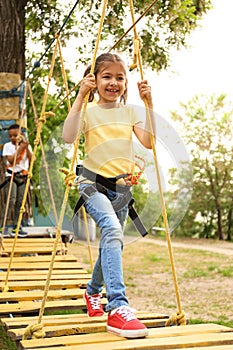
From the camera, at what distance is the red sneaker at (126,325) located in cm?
257

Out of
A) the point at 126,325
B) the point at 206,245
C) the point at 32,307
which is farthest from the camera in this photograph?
the point at 206,245

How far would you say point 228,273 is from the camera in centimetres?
880

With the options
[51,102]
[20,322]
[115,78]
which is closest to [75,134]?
[115,78]

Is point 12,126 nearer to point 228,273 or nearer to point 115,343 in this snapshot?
point 228,273

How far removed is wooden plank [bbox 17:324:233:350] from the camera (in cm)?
245

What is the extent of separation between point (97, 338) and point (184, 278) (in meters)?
6.24

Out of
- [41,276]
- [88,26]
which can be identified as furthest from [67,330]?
[88,26]

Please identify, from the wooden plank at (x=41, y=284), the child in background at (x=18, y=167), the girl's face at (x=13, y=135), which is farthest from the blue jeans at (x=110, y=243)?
the girl's face at (x=13, y=135)

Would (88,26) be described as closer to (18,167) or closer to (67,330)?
(18,167)

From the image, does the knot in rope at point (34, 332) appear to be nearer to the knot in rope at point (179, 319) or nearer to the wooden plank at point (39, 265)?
the knot in rope at point (179, 319)

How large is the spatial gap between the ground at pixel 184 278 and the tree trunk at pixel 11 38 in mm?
3011

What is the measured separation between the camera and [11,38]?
25.8 ft

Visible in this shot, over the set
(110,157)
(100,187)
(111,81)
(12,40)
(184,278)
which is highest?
(12,40)

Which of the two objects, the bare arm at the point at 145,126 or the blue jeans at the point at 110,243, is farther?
the bare arm at the point at 145,126
